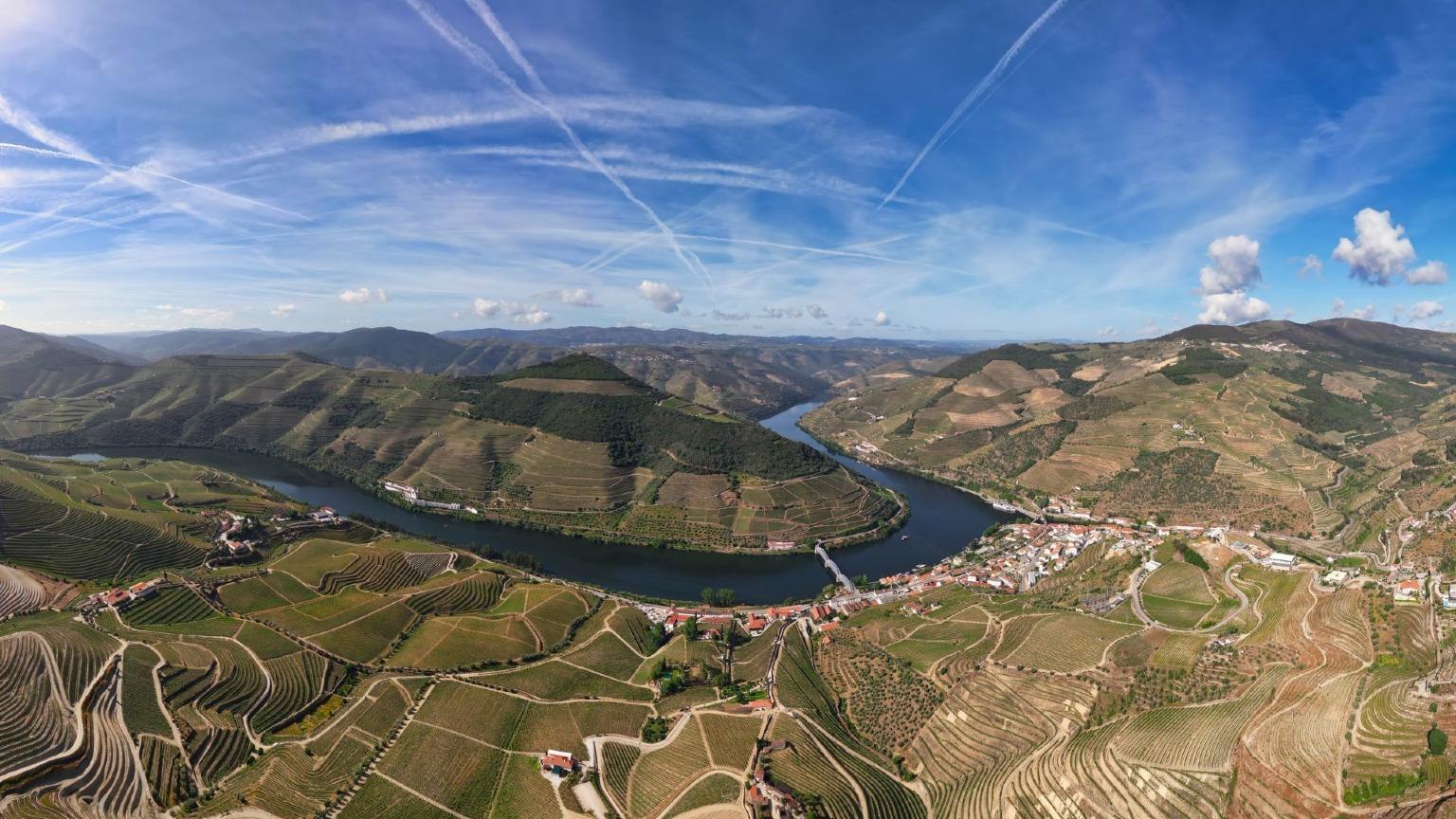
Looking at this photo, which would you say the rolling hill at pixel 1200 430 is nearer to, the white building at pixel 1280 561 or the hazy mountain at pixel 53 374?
the white building at pixel 1280 561

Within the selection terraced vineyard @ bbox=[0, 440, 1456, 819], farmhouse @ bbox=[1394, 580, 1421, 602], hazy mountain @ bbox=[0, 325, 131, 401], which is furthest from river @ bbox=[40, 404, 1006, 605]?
hazy mountain @ bbox=[0, 325, 131, 401]

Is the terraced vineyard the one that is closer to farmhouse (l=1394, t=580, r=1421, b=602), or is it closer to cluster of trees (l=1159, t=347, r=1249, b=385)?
farmhouse (l=1394, t=580, r=1421, b=602)

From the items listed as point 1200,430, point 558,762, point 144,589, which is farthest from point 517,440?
point 1200,430

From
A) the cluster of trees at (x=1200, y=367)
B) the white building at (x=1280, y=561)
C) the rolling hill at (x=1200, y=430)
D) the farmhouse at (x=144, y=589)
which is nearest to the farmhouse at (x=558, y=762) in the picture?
the farmhouse at (x=144, y=589)

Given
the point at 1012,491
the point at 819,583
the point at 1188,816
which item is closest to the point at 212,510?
the point at 819,583

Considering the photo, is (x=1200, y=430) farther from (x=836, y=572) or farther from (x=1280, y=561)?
(x=836, y=572)

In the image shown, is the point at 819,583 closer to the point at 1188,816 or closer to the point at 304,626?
the point at 1188,816
